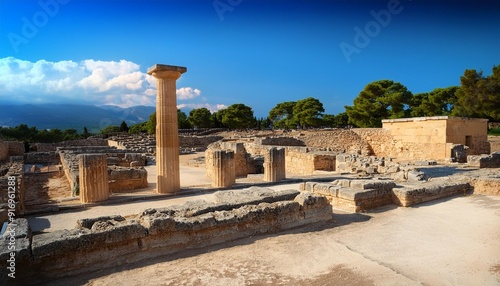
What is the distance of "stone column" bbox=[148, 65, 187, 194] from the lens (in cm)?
995

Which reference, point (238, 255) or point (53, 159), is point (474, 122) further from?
point (53, 159)

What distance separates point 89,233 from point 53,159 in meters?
22.3

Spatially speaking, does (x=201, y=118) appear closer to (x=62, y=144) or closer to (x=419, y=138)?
(x=62, y=144)

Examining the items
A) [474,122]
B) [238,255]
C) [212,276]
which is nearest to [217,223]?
[238,255]

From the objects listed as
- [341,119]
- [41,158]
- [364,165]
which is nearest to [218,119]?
[341,119]

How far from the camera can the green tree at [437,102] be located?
43531 mm

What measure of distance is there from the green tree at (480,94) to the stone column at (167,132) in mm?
33236

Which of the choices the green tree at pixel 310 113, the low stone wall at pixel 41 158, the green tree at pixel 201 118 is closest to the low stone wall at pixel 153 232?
the low stone wall at pixel 41 158

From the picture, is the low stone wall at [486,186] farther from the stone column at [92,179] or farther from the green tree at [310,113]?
the green tree at [310,113]

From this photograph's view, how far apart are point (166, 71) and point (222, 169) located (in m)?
3.75

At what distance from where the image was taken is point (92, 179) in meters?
8.88

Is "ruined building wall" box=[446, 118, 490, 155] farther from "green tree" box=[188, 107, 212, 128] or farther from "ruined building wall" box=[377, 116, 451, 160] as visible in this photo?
"green tree" box=[188, 107, 212, 128]

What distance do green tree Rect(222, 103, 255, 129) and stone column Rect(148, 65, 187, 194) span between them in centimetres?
4947

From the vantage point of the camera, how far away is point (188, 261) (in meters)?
4.64
